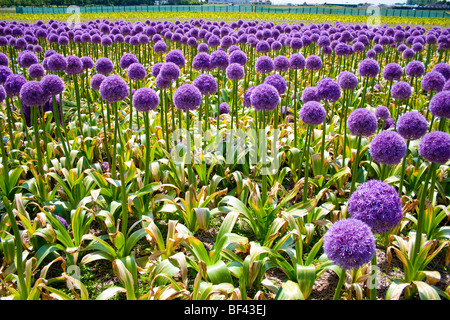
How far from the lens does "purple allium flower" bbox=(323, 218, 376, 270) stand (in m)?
2.21

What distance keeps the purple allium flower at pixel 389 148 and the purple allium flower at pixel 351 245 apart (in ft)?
3.65

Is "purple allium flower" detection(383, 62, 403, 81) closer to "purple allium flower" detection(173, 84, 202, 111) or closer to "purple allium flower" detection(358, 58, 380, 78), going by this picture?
"purple allium flower" detection(358, 58, 380, 78)

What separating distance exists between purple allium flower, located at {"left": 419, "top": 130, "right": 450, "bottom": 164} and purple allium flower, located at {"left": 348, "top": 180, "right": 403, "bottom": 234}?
655 millimetres

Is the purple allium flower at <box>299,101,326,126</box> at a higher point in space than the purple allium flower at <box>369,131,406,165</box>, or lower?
higher

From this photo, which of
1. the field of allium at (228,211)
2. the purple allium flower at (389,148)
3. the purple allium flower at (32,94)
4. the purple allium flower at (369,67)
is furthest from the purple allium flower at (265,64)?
the purple allium flower at (32,94)

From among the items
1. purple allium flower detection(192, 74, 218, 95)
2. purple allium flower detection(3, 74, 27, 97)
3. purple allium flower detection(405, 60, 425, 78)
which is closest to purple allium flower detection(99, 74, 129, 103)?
purple allium flower detection(3, 74, 27, 97)

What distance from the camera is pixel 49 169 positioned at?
16.2 feet

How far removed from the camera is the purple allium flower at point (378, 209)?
249 centimetres

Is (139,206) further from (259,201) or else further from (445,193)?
(445,193)

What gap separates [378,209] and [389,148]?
90 centimetres

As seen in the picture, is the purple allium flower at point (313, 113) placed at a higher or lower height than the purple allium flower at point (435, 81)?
lower

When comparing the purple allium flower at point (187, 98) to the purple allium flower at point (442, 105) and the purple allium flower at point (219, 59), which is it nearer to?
the purple allium flower at point (219, 59)
